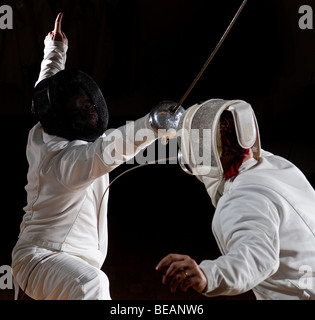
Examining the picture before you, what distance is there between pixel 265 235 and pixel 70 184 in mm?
966

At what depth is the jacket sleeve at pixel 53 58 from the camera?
2674mm

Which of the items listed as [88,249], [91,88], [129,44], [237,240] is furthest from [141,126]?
[129,44]

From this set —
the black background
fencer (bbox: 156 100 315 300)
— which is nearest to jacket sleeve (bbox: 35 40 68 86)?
fencer (bbox: 156 100 315 300)

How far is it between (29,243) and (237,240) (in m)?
1.10

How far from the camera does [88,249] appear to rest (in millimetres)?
2342

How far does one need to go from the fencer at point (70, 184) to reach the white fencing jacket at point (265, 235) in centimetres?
57

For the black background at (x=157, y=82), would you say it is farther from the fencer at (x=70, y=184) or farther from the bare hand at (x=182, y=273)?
the bare hand at (x=182, y=273)

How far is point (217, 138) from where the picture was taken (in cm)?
171

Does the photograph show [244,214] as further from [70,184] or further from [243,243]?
[70,184]

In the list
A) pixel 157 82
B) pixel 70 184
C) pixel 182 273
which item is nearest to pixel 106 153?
pixel 70 184

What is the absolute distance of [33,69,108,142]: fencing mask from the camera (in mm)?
2365

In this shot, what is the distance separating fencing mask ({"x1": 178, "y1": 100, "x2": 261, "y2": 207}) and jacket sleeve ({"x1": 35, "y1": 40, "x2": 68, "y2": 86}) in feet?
3.55

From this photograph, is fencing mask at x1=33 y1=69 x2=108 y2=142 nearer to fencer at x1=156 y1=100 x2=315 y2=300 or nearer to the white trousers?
the white trousers
